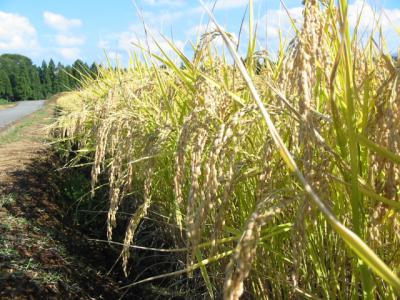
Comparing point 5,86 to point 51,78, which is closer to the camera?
point 5,86

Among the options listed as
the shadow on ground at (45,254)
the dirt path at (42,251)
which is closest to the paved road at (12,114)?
the dirt path at (42,251)

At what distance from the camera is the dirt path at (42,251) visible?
2.30 m

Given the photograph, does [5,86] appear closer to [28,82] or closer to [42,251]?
[28,82]

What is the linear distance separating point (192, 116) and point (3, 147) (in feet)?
23.6

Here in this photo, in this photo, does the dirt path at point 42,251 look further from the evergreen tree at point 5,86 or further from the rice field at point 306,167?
the evergreen tree at point 5,86

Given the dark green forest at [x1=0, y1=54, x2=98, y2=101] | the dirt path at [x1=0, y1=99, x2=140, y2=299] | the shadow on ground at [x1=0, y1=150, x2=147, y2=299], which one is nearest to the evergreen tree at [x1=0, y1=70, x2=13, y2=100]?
the dark green forest at [x1=0, y1=54, x2=98, y2=101]

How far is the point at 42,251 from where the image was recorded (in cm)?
277

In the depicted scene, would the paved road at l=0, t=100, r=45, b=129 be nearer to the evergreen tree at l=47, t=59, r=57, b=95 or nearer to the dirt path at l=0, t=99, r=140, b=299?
the dirt path at l=0, t=99, r=140, b=299

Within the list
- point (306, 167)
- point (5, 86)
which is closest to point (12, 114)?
point (306, 167)

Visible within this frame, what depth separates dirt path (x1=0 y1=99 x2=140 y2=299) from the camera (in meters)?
2.30

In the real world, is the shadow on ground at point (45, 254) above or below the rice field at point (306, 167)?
below

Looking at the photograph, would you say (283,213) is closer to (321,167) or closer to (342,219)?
(342,219)

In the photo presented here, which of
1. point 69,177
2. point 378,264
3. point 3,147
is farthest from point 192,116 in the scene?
point 3,147

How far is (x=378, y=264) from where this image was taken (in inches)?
17.3
